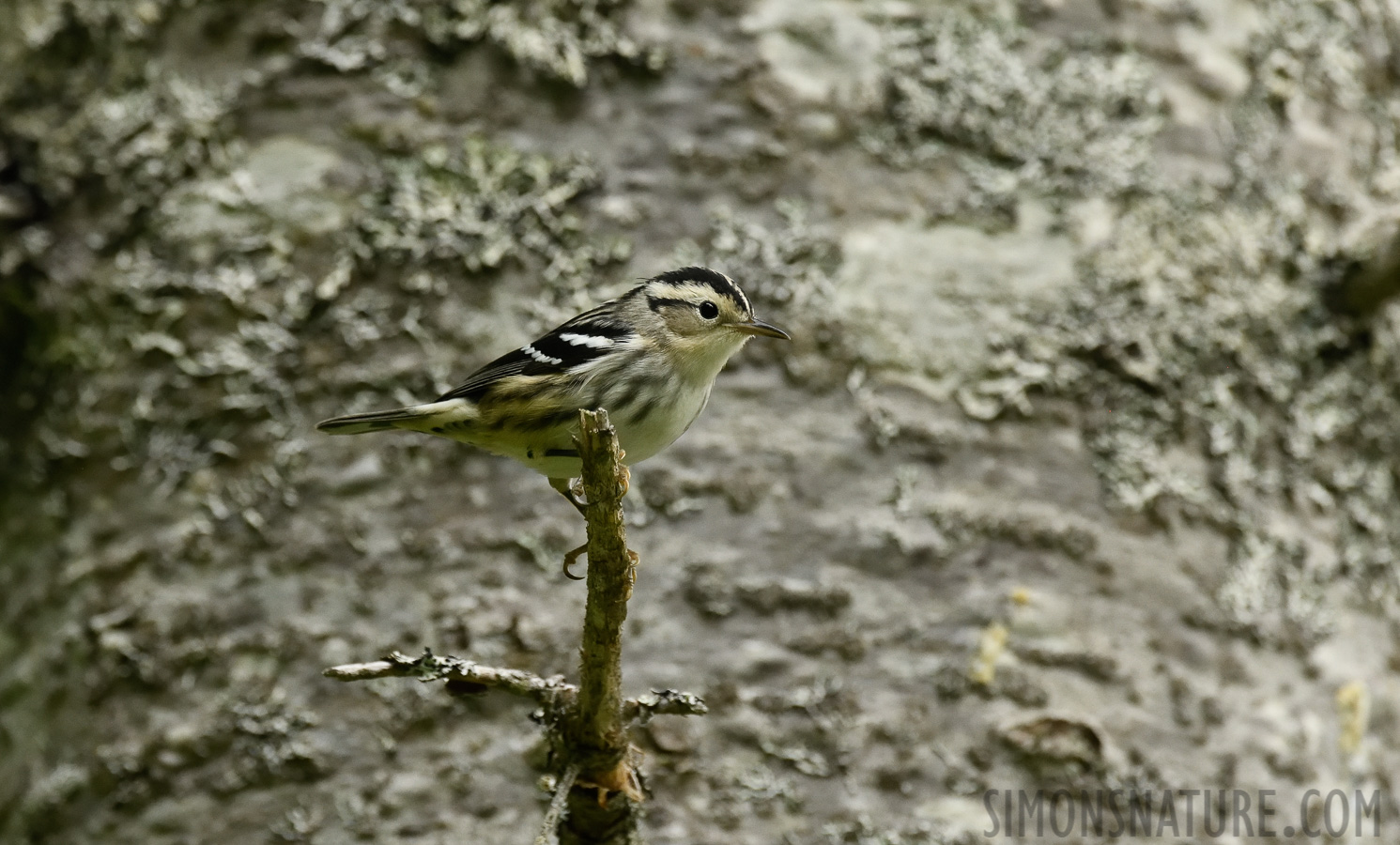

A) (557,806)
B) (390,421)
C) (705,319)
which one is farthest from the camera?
(705,319)

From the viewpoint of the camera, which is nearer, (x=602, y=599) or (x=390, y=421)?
(x=602, y=599)

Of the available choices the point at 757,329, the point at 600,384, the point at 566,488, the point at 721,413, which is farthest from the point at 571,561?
the point at 757,329

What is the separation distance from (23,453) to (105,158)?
32.3 inches

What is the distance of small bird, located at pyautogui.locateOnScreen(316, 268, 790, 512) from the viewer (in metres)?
2.54

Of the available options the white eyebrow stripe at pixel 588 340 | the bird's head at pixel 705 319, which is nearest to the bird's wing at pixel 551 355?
the white eyebrow stripe at pixel 588 340

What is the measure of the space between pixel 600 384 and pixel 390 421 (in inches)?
18.1

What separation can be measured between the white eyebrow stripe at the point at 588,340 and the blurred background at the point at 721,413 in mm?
346

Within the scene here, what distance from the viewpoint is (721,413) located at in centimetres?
299

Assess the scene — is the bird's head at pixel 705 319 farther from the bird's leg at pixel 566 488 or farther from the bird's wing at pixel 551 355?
the bird's leg at pixel 566 488

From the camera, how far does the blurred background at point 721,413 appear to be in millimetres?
2764

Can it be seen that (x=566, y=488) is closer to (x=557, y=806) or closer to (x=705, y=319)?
(x=705, y=319)

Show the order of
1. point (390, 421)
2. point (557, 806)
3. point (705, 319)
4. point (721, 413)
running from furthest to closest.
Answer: point (721, 413) → point (705, 319) → point (390, 421) → point (557, 806)

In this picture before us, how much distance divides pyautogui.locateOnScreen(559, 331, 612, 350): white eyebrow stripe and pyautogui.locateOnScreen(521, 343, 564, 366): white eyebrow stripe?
0.17 ft

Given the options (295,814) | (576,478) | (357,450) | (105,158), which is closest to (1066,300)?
(576,478)
